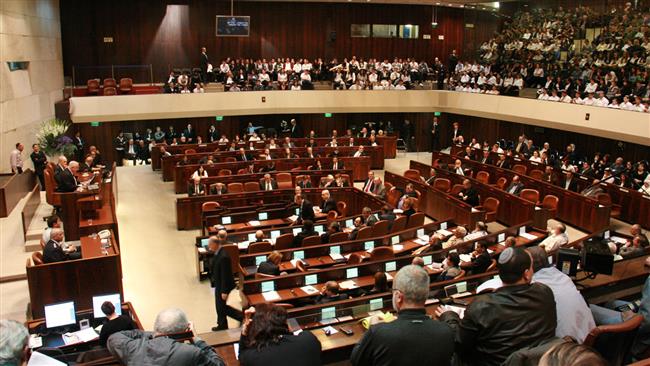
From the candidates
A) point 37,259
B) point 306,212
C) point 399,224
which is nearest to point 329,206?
point 306,212

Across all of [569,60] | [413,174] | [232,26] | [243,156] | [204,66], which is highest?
[232,26]

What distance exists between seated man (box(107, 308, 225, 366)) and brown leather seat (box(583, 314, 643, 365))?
2.16 m

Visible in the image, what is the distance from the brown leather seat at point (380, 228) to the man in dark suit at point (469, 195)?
316 cm

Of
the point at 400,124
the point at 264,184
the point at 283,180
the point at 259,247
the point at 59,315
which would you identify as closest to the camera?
the point at 59,315

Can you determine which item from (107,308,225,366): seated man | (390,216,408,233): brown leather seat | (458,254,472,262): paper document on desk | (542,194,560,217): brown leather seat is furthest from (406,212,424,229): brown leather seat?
(107,308,225,366): seated man

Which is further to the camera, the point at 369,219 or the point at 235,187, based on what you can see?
the point at 235,187

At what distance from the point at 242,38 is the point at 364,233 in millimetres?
16448

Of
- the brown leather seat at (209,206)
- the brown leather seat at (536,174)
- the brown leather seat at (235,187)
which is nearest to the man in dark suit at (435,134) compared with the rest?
the brown leather seat at (536,174)

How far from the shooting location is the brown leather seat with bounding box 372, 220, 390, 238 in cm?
1109

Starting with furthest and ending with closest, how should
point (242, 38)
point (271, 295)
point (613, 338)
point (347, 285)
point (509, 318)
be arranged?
point (242, 38) → point (347, 285) → point (271, 295) → point (613, 338) → point (509, 318)

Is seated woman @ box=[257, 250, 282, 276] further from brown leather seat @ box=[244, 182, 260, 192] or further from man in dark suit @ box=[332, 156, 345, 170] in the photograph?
man in dark suit @ box=[332, 156, 345, 170]

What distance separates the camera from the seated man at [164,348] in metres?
3.16

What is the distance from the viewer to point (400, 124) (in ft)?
82.5

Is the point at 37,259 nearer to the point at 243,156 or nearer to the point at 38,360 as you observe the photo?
the point at 38,360
